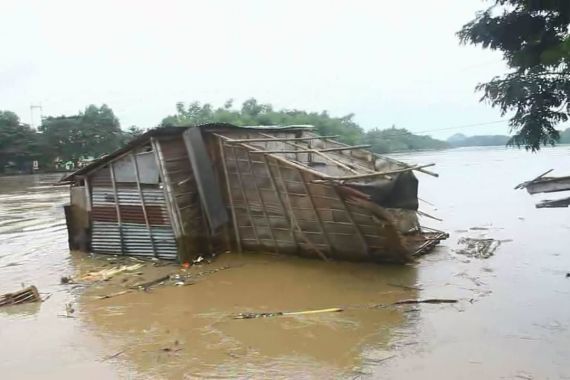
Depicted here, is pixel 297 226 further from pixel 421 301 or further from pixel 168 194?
pixel 421 301

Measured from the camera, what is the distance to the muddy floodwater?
5914 millimetres

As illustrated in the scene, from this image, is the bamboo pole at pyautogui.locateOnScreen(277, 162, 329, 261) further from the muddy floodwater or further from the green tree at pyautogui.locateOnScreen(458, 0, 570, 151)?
the green tree at pyautogui.locateOnScreen(458, 0, 570, 151)

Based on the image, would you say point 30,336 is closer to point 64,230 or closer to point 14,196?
point 64,230

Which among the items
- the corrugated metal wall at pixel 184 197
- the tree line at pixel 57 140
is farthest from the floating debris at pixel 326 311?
the tree line at pixel 57 140

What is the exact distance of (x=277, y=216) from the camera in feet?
34.5

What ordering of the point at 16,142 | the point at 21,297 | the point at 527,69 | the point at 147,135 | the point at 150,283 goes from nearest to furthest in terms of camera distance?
the point at 527,69 → the point at 21,297 → the point at 150,283 → the point at 147,135 → the point at 16,142

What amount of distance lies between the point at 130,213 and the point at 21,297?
3.17m

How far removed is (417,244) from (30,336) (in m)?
7.41

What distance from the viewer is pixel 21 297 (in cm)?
885

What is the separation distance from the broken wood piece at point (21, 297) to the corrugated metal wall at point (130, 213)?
2.79 m

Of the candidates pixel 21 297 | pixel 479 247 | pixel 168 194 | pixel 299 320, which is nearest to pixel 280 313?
pixel 299 320

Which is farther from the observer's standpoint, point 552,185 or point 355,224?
point 355,224

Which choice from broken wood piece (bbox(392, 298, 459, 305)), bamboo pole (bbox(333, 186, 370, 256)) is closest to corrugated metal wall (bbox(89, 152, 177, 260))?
bamboo pole (bbox(333, 186, 370, 256))

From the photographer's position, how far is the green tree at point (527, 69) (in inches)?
180
